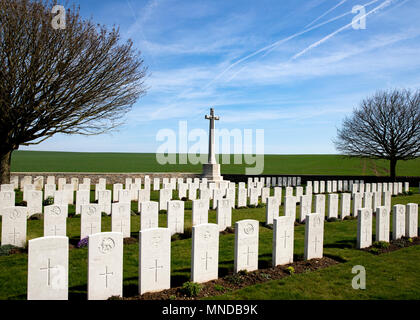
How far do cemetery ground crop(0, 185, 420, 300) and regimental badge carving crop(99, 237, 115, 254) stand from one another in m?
0.82

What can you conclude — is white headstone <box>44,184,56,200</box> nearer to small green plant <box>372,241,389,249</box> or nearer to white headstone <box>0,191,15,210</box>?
white headstone <box>0,191,15,210</box>

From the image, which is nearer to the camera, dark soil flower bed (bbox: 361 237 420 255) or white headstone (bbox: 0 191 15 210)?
dark soil flower bed (bbox: 361 237 420 255)

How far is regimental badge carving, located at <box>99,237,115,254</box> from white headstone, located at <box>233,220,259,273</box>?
2.17 meters

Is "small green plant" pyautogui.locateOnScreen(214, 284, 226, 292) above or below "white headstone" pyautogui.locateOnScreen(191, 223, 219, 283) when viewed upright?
below

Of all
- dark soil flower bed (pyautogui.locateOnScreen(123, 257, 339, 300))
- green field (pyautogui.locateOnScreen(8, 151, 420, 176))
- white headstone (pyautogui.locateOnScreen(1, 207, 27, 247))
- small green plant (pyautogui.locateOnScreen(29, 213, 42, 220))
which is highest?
green field (pyautogui.locateOnScreen(8, 151, 420, 176))

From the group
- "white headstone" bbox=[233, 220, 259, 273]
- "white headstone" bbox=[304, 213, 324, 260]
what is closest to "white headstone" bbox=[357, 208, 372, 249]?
"white headstone" bbox=[304, 213, 324, 260]

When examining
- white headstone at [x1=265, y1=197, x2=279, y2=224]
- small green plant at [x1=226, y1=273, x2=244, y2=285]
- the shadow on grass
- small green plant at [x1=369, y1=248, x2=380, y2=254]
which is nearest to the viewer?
the shadow on grass

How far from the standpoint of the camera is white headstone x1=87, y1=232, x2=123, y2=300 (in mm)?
3988

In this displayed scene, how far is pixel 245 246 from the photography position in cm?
536

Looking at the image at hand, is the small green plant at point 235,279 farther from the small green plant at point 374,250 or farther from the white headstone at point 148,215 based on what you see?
the small green plant at point 374,250

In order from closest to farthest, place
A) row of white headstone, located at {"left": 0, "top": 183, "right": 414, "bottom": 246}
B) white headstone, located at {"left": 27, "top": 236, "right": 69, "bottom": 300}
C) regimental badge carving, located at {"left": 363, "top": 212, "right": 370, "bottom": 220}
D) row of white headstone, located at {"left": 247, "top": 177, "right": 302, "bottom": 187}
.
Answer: white headstone, located at {"left": 27, "top": 236, "right": 69, "bottom": 300} < row of white headstone, located at {"left": 0, "top": 183, "right": 414, "bottom": 246} < regimental badge carving, located at {"left": 363, "top": 212, "right": 370, "bottom": 220} < row of white headstone, located at {"left": 247, "top": 177, "right": 302, "bottom": 187}

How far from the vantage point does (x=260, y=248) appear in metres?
6.92

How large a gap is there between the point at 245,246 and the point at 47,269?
10.5ft
